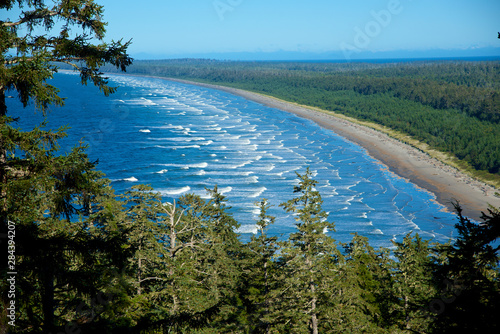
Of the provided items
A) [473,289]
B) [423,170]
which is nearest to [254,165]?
[423,170]

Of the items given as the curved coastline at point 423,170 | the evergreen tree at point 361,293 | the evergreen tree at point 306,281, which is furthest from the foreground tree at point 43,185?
the curved coastline at point 423,170

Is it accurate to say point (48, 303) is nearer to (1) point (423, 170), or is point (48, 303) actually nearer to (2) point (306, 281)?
(2) point (306, 281)

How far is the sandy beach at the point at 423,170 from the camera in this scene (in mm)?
67125

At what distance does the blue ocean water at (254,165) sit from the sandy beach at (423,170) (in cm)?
303

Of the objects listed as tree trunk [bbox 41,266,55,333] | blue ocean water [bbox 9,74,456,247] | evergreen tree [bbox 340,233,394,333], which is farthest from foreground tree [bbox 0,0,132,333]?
blue ocean water [bbox 9,74,456,247]

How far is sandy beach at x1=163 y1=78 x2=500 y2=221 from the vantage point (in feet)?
220

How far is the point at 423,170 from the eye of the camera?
3327 inches

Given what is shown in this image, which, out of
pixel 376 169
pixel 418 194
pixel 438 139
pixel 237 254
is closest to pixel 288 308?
pixel 237 254

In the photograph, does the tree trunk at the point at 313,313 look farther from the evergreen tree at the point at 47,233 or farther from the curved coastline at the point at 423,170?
the curved coastline at the point at 423,170

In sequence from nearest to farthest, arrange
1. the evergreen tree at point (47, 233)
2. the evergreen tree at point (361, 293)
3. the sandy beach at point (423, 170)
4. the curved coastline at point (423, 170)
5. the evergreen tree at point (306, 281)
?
the evergreen tree at point (47, 233)
the evergreen tree at point (306, 281)
the evergreen tree at point (361, 293)
the curved coastline at point (423, 170)
the sandy beach at point (423, 170)

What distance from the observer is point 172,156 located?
8712cm

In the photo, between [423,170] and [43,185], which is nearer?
[43,185]

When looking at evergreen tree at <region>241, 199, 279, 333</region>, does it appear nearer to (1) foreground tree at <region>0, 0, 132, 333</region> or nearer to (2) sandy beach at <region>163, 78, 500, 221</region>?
(1) foreground tree at <region>0, 0, 132, 333</region>

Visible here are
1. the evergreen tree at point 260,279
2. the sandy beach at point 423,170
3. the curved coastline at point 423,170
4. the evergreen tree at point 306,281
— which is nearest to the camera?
the evergreen tree at point 306,281
